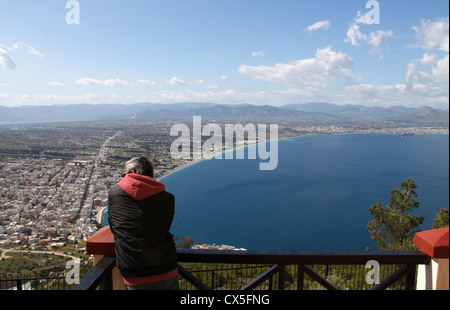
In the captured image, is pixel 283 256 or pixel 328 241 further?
pixel 328 241

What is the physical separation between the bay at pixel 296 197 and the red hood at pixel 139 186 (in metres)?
15.9

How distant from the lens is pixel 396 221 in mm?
10219

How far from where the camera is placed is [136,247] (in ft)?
4.00

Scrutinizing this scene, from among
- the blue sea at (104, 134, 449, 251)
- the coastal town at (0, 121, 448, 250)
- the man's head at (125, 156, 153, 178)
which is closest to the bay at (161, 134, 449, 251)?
the blue sea at (104, 134, 449, 251)

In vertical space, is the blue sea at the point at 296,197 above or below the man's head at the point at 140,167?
below

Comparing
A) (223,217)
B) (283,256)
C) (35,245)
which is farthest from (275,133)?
(283,256)

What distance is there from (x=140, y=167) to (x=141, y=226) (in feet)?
1.04

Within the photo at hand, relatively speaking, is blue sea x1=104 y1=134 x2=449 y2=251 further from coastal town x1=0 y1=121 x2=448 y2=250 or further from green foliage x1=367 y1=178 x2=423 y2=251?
coastal town x1=0 y1=121 x2=448 y2=250

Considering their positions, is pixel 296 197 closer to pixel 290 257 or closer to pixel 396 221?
pixel 396 221

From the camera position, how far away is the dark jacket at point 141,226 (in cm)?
122

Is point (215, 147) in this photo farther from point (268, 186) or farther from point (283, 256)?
point (283, 256)

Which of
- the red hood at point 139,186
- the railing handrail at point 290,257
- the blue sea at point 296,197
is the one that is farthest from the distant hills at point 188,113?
the railing handrail at point 290,257

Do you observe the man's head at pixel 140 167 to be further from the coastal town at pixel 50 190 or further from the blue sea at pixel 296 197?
the blue sea at pixel 296 197
